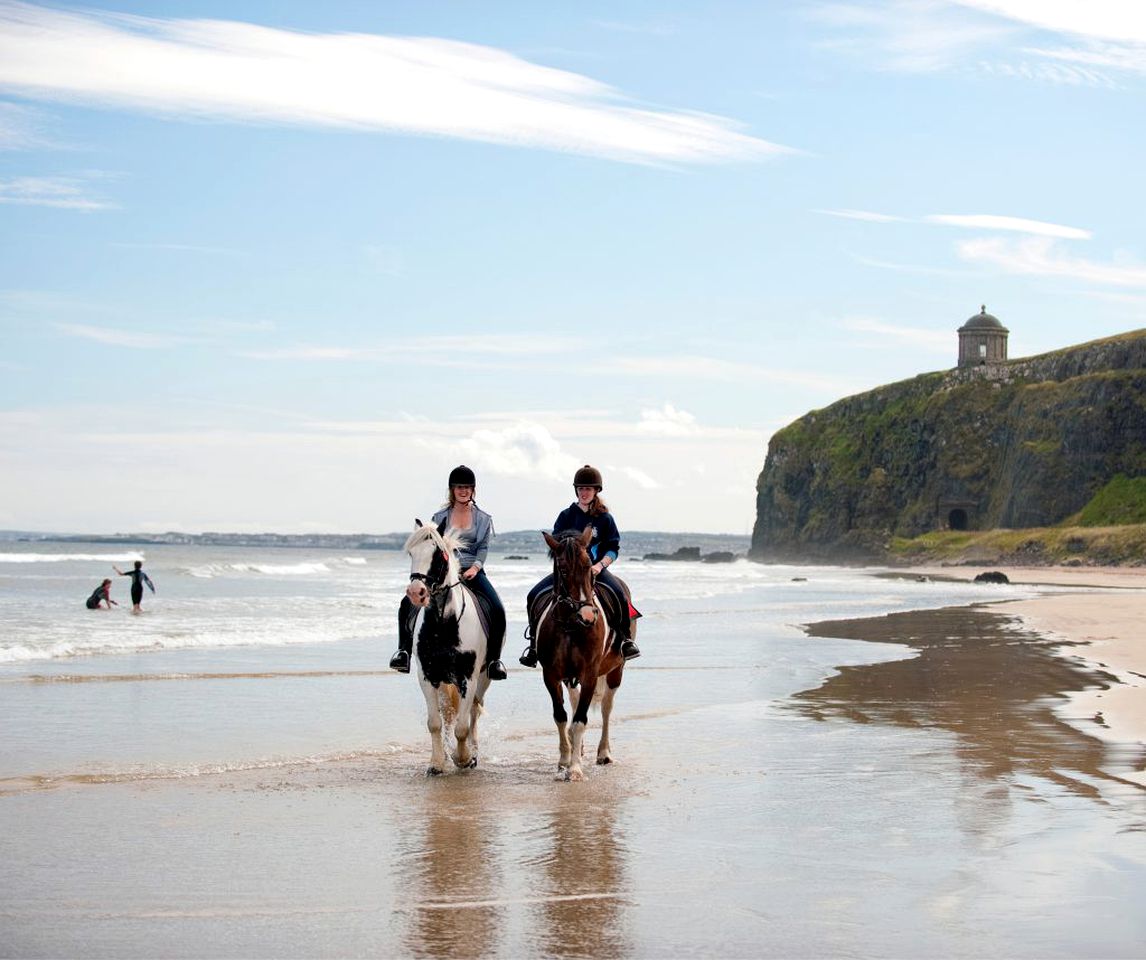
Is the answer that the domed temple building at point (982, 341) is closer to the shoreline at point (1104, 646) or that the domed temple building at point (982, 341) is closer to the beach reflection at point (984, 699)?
the shoreline at point (1104, 646)

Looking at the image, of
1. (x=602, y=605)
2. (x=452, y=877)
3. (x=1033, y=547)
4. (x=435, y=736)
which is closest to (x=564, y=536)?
(x=602, y=605)

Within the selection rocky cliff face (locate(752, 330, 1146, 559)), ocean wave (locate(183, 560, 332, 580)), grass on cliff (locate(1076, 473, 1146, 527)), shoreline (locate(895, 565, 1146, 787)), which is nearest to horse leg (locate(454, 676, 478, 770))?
shoreline (locate(895, 565, 1146, 787))

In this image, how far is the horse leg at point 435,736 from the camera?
Result: 436 inches

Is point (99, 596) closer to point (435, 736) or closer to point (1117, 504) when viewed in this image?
point (435, 736)

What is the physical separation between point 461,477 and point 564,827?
3.57 metres

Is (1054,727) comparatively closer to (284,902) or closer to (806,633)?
(284,902)

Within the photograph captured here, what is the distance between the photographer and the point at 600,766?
11.7m

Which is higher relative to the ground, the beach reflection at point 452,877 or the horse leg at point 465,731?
the horse leg at point 465,731

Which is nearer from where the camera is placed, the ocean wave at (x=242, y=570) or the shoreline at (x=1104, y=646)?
the shoreline at (x=1104, y=646)

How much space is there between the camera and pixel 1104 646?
943 inches

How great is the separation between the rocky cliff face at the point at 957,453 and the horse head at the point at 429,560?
109m

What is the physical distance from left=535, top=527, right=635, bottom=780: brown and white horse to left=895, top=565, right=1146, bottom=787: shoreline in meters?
4.38

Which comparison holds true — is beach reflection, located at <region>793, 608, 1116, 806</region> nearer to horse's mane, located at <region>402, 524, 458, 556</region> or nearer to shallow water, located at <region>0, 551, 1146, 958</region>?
shallow water, located at <region>0, 551, 1146, 958</region>

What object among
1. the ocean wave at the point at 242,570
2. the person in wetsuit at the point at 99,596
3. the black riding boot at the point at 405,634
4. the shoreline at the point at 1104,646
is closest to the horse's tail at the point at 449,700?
the black riding boot at the point at 405,634
